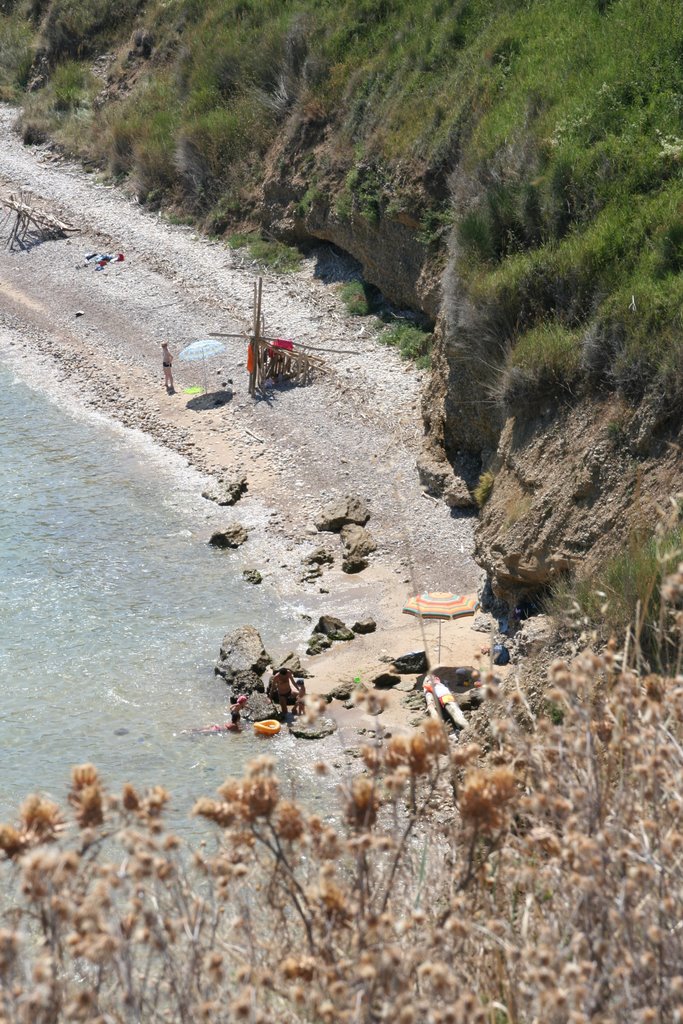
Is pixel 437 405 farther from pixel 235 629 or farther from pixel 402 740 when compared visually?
pixel 402 740

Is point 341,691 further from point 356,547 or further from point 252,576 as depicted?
point 356,547

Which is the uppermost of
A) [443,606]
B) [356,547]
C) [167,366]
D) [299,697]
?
[443,606]

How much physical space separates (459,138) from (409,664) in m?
11.3

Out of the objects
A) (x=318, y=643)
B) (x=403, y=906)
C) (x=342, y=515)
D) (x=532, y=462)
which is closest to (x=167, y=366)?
(x=342, y=515)

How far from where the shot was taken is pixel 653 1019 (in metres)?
3.58

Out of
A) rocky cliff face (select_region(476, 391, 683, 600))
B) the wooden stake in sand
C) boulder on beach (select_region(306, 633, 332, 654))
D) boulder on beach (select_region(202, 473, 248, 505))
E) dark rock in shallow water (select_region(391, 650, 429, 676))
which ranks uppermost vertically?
rocky cliff face (select_region(476, 391, 683, 600))

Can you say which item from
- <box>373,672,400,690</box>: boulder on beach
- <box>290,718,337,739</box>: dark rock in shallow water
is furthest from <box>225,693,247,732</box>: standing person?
<box>373,672,400,690</box>: boulder on beach

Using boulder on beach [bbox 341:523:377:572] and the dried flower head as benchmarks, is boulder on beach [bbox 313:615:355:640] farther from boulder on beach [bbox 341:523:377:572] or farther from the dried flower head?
the dried flower head

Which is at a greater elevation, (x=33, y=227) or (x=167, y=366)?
(x=167, y=366)

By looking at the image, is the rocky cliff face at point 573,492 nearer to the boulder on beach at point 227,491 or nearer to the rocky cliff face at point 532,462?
the rocky cliff face at point 532,462

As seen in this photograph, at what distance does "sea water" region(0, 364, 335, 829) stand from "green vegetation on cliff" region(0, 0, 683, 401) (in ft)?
16.4

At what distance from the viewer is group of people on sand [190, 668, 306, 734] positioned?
12.6m

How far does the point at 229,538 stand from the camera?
16984 mm

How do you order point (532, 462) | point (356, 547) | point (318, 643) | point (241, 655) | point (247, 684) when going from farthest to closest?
point (356, 547) < point (318, 643) < point (532, 462) < point (241, 655) < point (247, 684)
